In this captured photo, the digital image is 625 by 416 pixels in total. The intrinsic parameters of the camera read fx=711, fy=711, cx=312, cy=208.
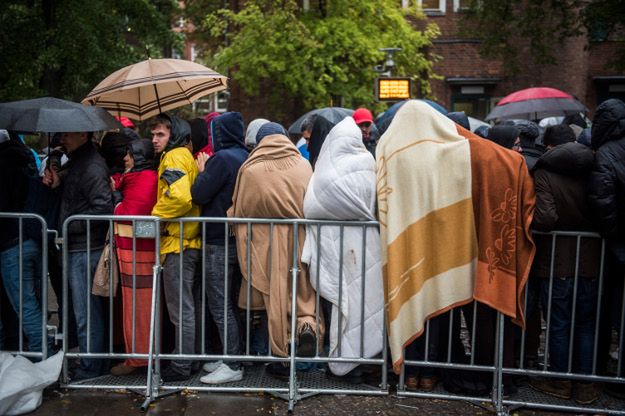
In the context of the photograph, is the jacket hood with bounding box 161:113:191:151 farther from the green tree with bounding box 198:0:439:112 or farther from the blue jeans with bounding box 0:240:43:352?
the green tree with bounding box 198:0:439:112

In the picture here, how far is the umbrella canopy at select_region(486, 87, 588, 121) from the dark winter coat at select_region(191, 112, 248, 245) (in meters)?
6.40

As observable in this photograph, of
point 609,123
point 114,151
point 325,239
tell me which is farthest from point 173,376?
point 609,123

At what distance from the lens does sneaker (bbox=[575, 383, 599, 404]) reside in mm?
5359

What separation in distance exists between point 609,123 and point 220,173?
9.71ft

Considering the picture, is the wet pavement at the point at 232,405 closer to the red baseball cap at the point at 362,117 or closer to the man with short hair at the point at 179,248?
the man with short hair at the point at 179,248

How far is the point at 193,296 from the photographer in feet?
19.0

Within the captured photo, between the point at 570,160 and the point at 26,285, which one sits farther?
the point at 26,285

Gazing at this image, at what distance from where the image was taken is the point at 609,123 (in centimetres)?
523

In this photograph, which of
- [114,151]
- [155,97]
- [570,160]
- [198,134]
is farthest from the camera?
[155,97]

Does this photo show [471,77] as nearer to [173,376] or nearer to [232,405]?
[173,376]

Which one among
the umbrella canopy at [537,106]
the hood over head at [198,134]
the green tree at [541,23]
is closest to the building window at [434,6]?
the green tree at [541,23]

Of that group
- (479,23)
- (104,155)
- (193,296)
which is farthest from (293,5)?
(193,296)

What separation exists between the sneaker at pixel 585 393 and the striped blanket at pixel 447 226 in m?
0.77

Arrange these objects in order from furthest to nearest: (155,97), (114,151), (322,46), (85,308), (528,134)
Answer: (322,46), (155,97), (114,151), (528,134), (85,308)
